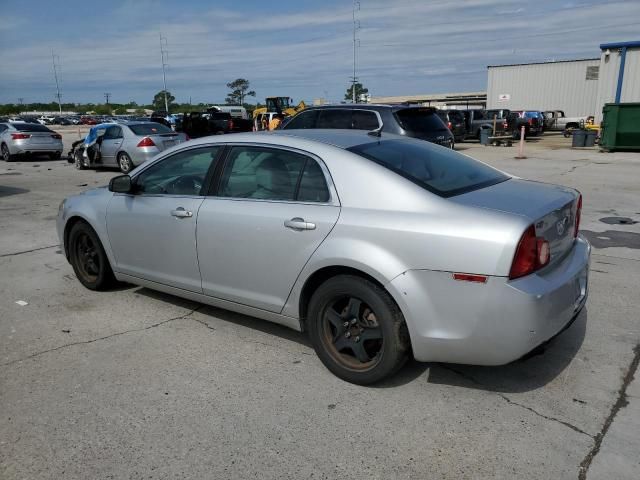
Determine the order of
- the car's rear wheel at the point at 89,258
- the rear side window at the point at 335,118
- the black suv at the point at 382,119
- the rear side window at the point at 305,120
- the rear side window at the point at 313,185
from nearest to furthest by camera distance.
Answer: the rear side window at the point at 313,185, the car's rear wheel at the point at 89,258, the black suv at the point at 382,119, the rear side window at the point at 335,118, the rear side window at the point at 305,120

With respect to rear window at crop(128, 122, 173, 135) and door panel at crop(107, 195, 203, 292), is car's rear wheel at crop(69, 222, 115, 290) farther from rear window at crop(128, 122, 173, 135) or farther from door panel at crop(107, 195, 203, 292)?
rear window at crop(128, 122, 173, 135)

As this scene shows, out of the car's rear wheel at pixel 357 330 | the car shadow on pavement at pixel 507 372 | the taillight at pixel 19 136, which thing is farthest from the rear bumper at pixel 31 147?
the car's rear wheel at pixel 357 330

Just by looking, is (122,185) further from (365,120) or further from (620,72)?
(620,72)

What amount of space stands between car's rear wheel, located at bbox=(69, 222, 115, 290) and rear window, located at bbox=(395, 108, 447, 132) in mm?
6938

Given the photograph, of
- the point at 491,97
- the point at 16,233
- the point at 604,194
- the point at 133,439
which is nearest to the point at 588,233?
the point at 604,194

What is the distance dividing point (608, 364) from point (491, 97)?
4010cm

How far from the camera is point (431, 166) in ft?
12.1

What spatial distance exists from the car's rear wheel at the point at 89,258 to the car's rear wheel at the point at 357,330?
246 cm

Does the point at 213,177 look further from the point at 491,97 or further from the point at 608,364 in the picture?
the point at 491,97

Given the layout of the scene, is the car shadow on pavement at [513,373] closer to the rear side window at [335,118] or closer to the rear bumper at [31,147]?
the rear side window at [335,118]

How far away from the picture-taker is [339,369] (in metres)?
3.40

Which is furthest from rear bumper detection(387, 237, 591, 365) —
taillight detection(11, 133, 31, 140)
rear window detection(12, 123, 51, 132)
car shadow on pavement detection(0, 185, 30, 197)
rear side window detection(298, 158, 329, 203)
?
rear window detection(12, 123, 51, 132)

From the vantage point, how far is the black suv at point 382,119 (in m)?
10.5

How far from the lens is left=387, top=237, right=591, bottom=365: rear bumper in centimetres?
279
